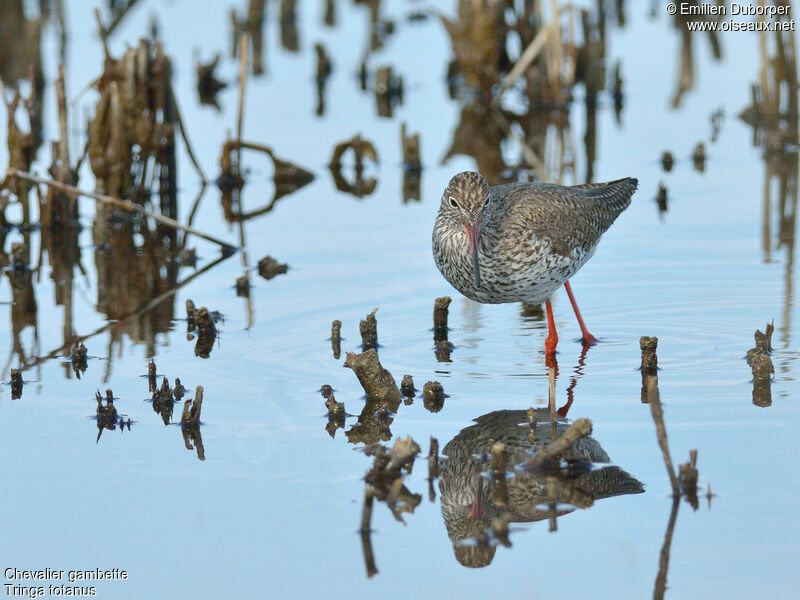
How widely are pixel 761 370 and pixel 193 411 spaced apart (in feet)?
11.8

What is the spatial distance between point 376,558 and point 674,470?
1.63 meters

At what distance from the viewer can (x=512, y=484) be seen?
6.56m

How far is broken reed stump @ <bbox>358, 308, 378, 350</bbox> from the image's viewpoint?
29.3 ft

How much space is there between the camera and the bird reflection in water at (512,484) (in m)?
6.08

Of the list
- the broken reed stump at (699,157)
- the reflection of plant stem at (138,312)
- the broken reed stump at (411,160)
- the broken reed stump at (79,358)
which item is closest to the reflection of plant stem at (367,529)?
the broken reed stump at (79,358)

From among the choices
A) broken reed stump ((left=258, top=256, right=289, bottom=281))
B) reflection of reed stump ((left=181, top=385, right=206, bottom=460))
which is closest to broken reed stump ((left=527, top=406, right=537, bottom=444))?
reflection of reed stump ((left=181, top=385, right=206, bottom=460))

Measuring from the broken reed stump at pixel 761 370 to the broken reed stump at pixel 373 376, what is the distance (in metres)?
2.25

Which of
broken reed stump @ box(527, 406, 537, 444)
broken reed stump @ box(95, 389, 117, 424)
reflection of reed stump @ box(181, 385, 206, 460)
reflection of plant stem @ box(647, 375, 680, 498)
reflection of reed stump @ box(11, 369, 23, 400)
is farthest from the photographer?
reflection of reed stump @ box(11, 369, 23, 400)

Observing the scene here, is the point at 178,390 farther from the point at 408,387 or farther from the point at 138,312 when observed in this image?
the point at 138,312

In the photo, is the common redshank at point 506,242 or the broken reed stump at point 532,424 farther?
the common redshank at point 506,242

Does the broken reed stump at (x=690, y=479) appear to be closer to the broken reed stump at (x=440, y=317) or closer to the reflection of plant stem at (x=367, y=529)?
the reflection of plant stem at (x=367, y=529)

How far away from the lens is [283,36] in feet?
70.1

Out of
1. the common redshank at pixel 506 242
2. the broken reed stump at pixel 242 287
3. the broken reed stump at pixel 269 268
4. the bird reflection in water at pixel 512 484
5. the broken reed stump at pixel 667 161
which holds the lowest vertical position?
the bird reflection in water at pixel 512 484

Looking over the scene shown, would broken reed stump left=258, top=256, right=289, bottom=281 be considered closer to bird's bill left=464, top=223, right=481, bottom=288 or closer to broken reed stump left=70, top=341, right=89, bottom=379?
broken reed stump left=70, top=341, right=89, bottom=379
